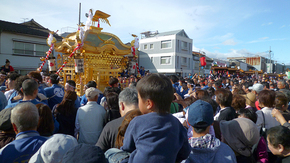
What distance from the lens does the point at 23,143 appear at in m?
1.80

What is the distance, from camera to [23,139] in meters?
1.83

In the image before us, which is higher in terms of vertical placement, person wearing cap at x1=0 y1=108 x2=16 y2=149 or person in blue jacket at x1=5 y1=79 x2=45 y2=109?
person in blue jacket at x1=5 y1=79 x2=45 y2=109

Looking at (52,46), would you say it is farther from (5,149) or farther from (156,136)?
(156,136)

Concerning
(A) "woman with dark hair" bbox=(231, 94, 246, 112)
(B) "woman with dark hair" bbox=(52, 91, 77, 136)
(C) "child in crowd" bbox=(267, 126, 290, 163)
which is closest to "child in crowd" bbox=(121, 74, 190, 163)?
(C) "child in crowd" bbox=(267, 126, 290, 163)

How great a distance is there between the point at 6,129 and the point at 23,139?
1.62 feet

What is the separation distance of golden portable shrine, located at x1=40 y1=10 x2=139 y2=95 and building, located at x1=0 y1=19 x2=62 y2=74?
1016cm

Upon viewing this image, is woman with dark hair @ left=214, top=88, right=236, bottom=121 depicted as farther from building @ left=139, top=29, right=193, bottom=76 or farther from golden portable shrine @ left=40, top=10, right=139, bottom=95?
building @ left=139, top=29, right=193, bottom=76

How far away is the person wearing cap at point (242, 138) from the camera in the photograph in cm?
220

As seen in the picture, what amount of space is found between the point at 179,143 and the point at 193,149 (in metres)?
0.35

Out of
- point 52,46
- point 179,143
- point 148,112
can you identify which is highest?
point 52,46

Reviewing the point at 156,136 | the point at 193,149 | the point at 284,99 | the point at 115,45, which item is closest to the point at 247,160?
the point at 193,149

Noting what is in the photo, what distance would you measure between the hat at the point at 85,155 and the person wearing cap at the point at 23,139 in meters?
0.90

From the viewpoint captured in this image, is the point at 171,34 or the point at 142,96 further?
the point at 171,34

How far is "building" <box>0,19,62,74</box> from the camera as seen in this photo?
592 inches
